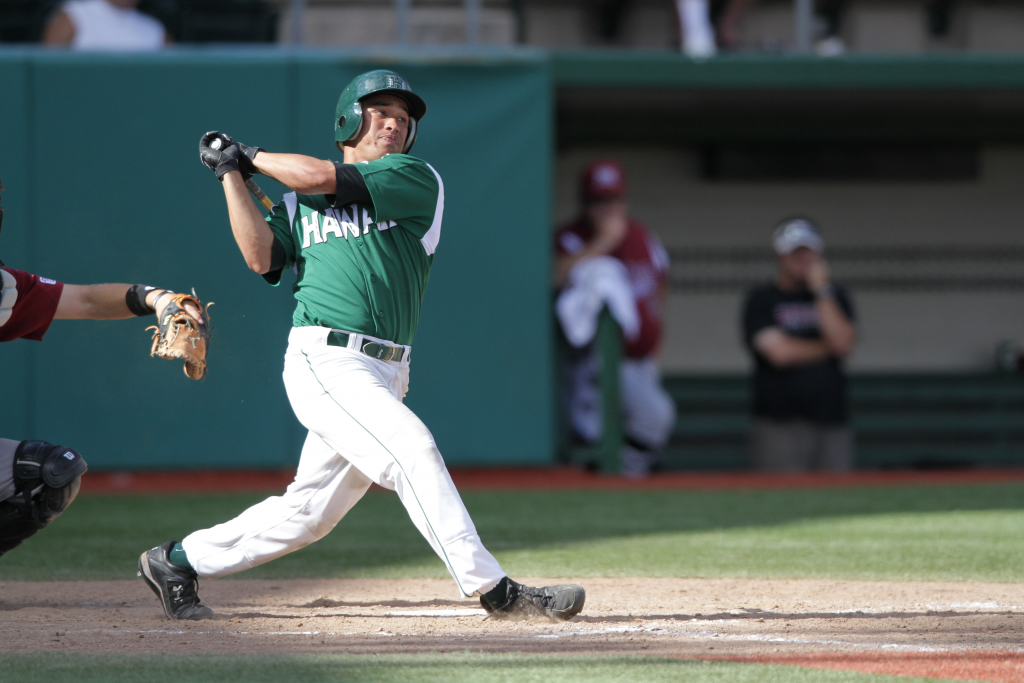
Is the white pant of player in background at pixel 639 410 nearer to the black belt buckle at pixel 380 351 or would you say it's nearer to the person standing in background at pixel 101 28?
the person standing in background at pixel 101 28

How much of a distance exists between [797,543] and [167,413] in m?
3.90

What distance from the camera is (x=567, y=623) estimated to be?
3.12m

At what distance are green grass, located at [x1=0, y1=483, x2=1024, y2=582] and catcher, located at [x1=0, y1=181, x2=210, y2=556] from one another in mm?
730

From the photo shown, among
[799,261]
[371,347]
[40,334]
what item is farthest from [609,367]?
[40,334]

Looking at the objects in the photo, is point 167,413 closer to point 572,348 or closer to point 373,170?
point 572,348

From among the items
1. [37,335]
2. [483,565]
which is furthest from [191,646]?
[37,335]

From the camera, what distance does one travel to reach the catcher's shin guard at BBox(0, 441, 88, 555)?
10.9 ft

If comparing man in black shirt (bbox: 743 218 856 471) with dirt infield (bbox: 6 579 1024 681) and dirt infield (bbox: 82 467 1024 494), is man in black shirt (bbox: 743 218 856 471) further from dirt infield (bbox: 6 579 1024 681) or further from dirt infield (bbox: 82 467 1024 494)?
dirt infield (bbox: 6 579 1024 681)

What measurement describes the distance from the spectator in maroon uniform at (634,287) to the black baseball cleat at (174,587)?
4.25 meters

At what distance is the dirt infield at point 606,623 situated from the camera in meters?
2.76

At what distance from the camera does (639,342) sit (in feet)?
23.7

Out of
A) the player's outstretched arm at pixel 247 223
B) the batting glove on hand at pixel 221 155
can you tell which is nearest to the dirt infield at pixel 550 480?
the player's outstretched arm at pixel 247 223

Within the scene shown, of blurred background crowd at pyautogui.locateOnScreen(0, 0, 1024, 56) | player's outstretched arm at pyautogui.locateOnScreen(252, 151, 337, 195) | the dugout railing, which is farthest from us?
the dugout railing

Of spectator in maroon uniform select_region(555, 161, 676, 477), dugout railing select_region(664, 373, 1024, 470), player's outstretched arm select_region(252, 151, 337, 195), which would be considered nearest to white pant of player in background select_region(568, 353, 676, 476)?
spectator in maroon uniform select_region(555, 161, 676, 477)
